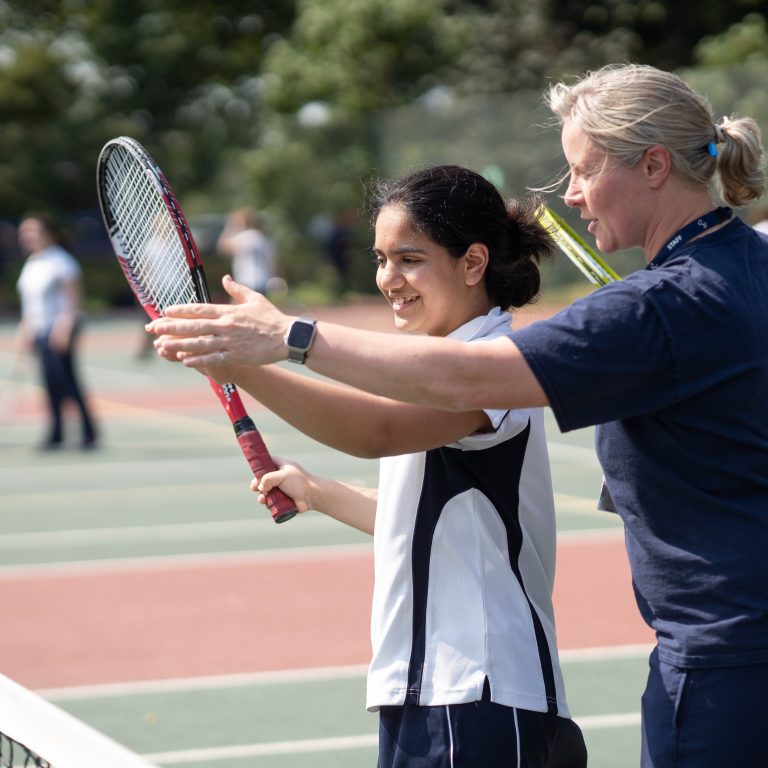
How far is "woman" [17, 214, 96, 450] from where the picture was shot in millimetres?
12508

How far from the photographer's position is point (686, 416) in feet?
7.31

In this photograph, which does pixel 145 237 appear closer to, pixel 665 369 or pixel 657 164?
pixel 657 164

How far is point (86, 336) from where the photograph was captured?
89.8 feet

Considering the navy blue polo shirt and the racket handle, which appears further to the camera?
the racket handle

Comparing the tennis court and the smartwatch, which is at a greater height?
the tennis court

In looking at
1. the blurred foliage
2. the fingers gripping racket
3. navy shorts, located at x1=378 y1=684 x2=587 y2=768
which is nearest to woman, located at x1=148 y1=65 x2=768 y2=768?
navy shorts, located at x1=378 y1=684 x2=587 y2=768

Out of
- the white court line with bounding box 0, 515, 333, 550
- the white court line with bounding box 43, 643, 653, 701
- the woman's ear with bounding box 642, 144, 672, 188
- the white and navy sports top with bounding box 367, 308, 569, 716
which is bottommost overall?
the white and navy sports top with bounding box 367, 308, 569, 716

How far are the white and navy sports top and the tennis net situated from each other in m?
0.53

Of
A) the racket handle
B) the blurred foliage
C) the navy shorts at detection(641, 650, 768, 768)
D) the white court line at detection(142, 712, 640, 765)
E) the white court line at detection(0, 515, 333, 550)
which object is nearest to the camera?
the navy shorts at detection(641, 650, 768, 768)

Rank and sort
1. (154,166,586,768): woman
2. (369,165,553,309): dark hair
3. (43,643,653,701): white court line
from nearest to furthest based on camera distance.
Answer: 1. (154,166,586,768): woman
2. (369,165,553,309): dark hair
3. (43,643,653,701): white court line

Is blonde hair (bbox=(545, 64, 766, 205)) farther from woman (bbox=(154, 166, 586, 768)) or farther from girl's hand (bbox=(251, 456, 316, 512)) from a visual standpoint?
girl's hand (bbox=(251, 456, 316, 512))

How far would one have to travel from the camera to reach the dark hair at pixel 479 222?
2.66m

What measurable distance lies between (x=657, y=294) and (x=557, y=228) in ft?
3.02

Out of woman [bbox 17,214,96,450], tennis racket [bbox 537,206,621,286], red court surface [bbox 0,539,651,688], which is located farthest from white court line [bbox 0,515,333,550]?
tennis racket [bbox 537,206,621,286]
